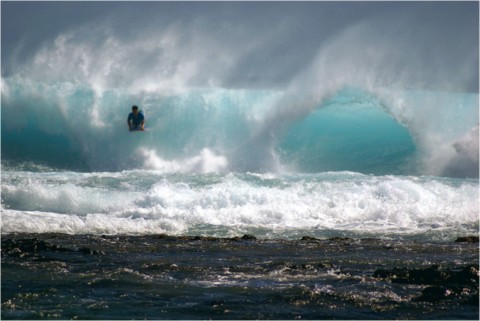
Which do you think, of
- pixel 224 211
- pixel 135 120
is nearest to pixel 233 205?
pixel 224 211

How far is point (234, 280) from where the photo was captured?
11906 millimetres

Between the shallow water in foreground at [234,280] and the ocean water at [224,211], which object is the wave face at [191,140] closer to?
the ocean water at [224,211]

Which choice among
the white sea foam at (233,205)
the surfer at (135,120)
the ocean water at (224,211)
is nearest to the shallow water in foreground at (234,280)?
the ocean water at (224,211)

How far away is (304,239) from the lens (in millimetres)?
17578

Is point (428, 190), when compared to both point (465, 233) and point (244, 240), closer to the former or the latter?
point (465, 233)

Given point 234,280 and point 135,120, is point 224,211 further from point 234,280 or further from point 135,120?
point 234,280

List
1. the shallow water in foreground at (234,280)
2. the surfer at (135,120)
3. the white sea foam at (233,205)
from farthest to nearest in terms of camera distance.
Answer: the surfer at (135,120)
the white sea foam at (233,205)
the shallow water in foreground at (234,280)

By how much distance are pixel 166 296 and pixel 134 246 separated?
5.34 meters

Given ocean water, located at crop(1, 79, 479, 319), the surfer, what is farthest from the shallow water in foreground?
the surfer

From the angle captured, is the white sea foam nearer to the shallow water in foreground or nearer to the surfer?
the surfer

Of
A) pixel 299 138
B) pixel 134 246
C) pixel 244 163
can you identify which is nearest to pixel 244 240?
pixel 134 246

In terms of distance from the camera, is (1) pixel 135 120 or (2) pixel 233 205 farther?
(2) pixel 233 205

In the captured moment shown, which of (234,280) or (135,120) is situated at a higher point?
(135,120)

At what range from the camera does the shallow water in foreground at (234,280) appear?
32.2 ft
